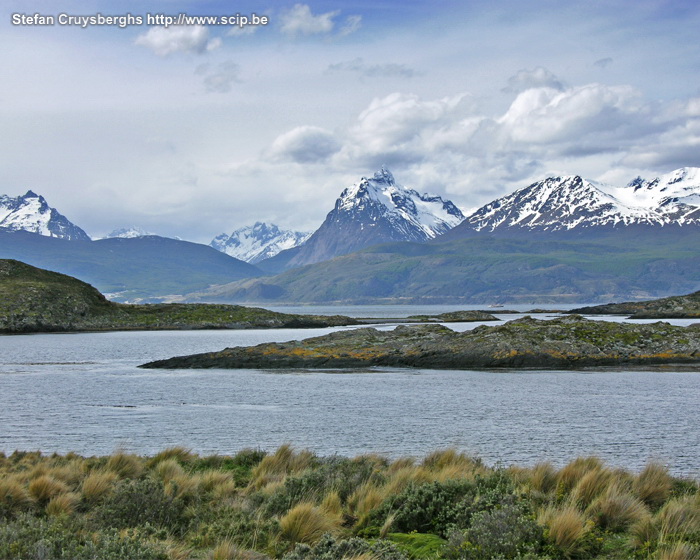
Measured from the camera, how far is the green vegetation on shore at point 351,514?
35.4ft

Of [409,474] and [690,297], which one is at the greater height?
[690,297]

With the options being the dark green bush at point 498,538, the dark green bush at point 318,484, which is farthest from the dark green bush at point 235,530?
the dark green bush at point 498,538

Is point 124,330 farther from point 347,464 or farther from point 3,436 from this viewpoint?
point 347,464

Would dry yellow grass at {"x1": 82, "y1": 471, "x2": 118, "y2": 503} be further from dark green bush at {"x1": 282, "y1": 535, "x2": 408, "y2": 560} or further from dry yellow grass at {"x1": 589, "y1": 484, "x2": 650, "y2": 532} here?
dry yellow grass at {"x1": 589, "y1": 484, "x2": 650, "y2": 532}

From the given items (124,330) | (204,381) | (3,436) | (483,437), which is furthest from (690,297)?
(3,436)

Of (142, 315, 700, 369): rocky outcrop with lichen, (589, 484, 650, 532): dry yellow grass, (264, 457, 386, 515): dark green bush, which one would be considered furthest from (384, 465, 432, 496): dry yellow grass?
(142, 315, 700, 369): rocky outcrop with lichen

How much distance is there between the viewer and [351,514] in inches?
563

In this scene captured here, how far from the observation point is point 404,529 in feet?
45.1

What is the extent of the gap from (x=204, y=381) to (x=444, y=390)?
70.8ft

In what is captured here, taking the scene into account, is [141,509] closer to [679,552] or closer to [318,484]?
[318,484]

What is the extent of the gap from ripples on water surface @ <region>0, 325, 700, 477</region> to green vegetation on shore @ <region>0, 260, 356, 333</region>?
6368cm

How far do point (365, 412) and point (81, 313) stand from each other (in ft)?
355

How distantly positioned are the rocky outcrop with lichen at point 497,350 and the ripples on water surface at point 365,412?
4.43 meters

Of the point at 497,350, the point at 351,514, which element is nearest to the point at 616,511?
the point at 351,514
